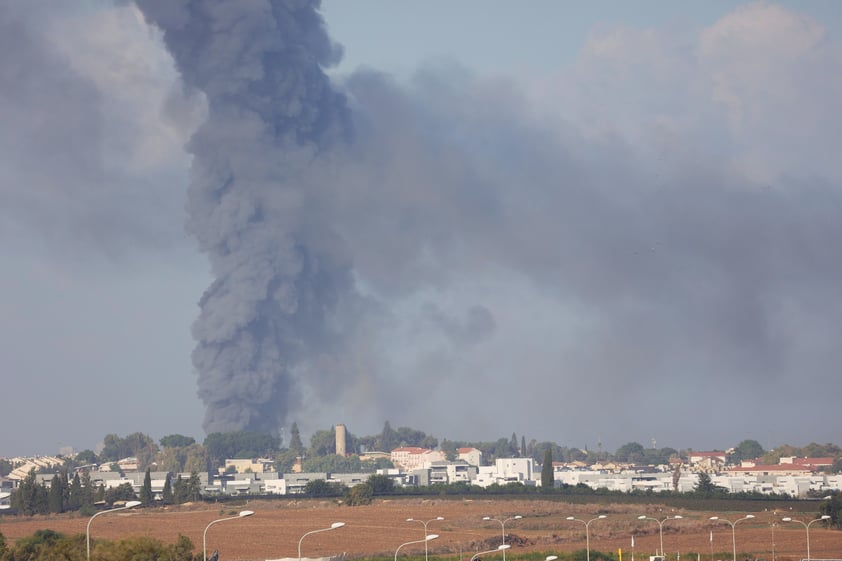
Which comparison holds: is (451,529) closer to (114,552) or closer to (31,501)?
(31,501)

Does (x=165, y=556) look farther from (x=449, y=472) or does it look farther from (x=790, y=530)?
(x=449, y=472)

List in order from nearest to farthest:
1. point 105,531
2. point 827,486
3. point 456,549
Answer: point 456,549
point 105,531
point 827,486

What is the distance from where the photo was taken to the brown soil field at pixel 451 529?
79.4 m

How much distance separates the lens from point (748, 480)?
161 m

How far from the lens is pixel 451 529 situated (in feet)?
320

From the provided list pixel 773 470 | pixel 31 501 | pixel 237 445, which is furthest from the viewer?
pixel 773 470

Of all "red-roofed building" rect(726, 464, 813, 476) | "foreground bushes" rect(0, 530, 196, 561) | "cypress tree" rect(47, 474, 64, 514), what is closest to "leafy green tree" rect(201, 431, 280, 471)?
"cypress tree" rect(47, 474, 64, 514)

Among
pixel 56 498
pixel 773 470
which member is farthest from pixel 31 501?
pixel 773 470

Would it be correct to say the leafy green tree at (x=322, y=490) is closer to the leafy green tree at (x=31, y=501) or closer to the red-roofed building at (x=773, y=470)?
the leafy green tree at (x=31, y=501)

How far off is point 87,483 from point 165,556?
275ft

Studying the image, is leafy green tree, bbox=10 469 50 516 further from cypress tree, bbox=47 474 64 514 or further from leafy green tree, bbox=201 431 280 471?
leafy green tree, bbox=201 431 280 471

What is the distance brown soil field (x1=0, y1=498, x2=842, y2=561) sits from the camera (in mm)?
79375

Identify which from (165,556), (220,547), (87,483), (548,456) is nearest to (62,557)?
(165,556)

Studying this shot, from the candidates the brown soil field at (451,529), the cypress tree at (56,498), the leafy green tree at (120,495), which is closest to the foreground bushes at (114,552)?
the brown soil field at (451,529)
